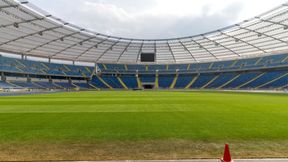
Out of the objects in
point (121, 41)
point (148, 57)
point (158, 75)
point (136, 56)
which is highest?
point (121, 41)

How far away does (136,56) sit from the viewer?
83.7 meters

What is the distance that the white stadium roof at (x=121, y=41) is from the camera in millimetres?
41375

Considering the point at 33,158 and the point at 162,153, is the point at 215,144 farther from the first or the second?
the point at 33,158

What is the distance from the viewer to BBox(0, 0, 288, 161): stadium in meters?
7.09

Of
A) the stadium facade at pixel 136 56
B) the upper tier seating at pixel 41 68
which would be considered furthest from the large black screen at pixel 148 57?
the upper tier seating at pixel 41 68

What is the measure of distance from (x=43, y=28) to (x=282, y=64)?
61349 millimetres

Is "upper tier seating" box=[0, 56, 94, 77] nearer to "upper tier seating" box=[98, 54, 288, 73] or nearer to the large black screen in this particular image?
"upper tier seating" box=[98, 54, 288, 73]

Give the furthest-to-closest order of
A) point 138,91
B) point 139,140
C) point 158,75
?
point 158,75
point 138,91
point 139,140

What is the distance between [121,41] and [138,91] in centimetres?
1781

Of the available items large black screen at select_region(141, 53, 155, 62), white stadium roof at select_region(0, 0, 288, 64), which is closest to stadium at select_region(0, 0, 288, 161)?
white stadium roof at select_region(0, 0, 288, 64)

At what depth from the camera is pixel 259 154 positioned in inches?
241

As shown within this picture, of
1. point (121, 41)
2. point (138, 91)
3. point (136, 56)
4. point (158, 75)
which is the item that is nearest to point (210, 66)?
point (158, 75)

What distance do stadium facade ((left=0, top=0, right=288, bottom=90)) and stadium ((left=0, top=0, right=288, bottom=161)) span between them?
321mm

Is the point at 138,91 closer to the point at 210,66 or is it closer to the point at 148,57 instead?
the point at 148,57
